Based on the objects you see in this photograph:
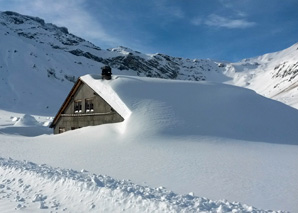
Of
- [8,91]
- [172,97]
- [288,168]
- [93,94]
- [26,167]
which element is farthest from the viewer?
[8,91]

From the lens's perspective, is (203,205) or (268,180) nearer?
(203,205)

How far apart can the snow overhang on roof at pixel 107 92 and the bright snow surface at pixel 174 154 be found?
13.3 inches

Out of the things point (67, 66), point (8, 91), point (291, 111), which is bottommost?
point (291, 111)

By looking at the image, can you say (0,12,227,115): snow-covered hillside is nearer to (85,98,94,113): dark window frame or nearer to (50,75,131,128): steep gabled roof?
(85,98,94,113): dark window frame

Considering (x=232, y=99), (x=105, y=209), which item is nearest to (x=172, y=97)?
(x=232, y=99)

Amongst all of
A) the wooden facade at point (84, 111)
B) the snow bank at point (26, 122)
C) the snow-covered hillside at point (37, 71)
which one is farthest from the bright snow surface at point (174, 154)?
the snow-covered hillside at point (37, 71)

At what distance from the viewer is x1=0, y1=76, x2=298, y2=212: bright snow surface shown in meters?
7.59

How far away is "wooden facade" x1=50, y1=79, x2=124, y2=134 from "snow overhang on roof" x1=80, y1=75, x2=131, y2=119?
0.31 m

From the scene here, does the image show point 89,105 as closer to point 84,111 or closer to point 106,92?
point 84,111

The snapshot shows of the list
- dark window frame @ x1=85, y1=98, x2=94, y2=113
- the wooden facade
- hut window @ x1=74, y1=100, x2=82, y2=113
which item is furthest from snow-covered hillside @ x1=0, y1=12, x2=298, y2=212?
hut window @ x1=74, y1=100, x2=82, y2=113

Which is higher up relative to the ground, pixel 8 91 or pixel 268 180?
pixel 8 91

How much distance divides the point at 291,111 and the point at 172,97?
9.32 metres

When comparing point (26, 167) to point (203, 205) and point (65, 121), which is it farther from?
point (65, 121)

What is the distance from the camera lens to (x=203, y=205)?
21.5 feet
